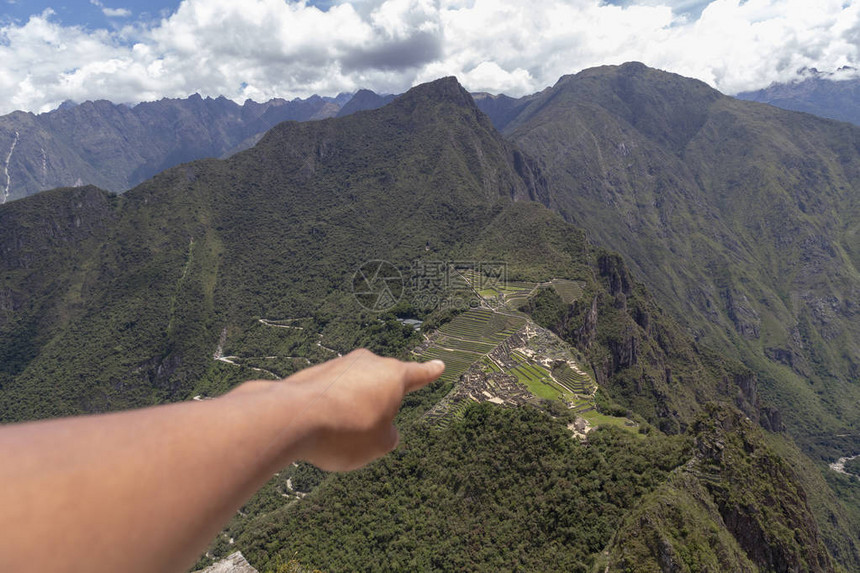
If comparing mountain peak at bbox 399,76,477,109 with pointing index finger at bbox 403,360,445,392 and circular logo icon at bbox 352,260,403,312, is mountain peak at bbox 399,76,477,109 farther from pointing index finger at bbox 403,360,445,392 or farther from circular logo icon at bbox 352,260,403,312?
pointing index finger at bbox 403,360,445,392

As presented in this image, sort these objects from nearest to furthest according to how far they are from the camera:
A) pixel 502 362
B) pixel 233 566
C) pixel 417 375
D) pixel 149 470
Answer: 1. pixel 149 470
2. pixel 417 375
3. pixel 233 566
4. pixel 502 362

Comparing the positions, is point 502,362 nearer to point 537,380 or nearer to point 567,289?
point 537,380

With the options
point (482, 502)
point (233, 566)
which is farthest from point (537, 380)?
point (233, 566)

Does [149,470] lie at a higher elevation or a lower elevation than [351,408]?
higher

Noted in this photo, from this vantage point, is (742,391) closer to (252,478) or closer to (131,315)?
(252,478)

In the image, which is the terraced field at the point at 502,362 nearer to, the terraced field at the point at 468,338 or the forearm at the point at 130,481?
the terraced field at the point at 468,338

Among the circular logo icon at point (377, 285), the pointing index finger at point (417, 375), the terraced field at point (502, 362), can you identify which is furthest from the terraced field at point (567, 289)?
the pointing index finger at point (417, 375)

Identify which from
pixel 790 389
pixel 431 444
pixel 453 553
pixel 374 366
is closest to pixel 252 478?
pixel 374 366
